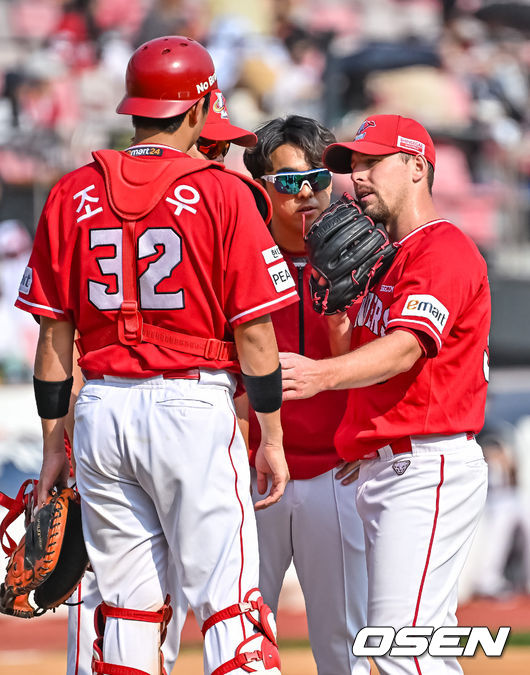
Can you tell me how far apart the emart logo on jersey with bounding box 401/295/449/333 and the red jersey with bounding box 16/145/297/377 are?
37cm

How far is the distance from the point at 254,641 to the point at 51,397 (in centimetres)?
90

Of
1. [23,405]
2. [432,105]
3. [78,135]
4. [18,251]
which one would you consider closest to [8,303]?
[18,251]

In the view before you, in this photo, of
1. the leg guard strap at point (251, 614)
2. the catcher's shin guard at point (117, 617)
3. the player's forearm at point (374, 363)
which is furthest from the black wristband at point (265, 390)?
the catcher's shin guard at point (117, 617)

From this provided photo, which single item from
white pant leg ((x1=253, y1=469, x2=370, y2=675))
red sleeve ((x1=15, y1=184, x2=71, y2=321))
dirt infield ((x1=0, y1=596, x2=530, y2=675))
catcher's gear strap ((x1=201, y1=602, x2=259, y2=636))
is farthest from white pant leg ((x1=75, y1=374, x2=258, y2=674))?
dirt infield ((x1=0, y1=596, x2=530, y2=675))

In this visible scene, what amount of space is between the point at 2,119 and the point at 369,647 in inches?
246

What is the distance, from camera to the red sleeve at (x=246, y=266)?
2.53 m

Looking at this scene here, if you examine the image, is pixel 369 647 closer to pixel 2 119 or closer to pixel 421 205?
pixel 421 205

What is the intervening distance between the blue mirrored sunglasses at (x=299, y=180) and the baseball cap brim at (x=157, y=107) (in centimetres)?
84

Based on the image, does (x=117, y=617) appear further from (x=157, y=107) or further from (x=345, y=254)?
(x=157, y=107)

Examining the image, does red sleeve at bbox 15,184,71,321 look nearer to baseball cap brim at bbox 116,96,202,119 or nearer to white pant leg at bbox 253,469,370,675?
baseball cap brim at bbox 116,96,202,119

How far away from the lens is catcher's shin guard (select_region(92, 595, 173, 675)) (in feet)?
8.39

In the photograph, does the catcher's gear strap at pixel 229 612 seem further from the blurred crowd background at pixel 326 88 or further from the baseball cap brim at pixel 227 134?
the blurred crowd background at pixel 326 88

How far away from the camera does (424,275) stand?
2771 millimetres

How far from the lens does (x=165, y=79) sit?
2.60 m
